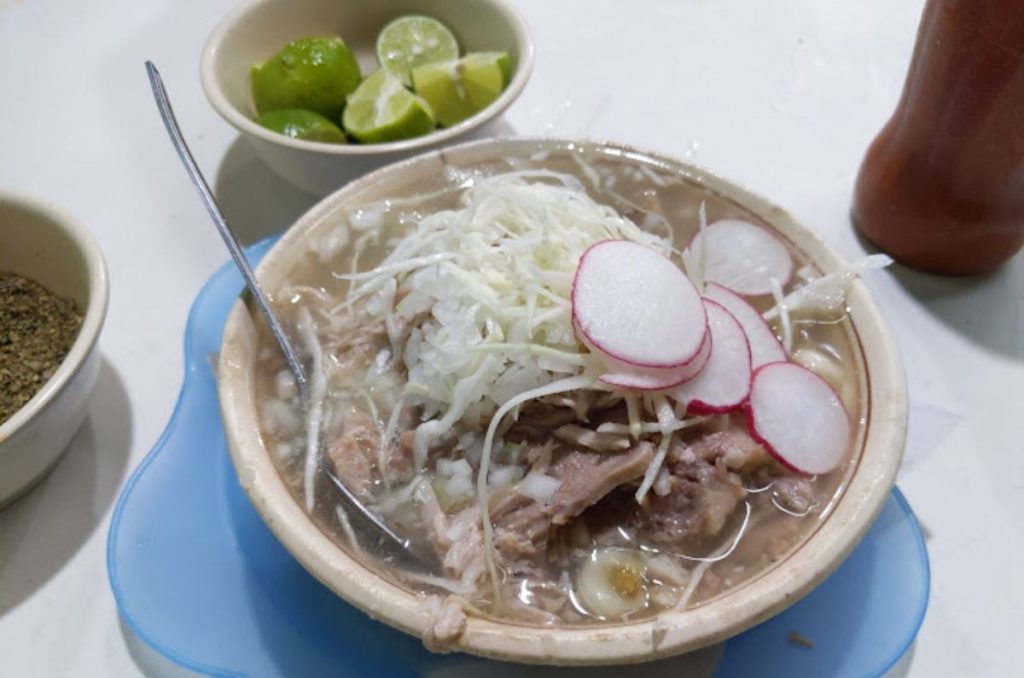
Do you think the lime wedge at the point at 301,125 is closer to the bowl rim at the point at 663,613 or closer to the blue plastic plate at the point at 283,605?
the bowl rim at the point at 663,613

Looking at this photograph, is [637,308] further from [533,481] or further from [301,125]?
[301,125]

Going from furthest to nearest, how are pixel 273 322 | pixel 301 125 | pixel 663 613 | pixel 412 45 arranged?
pixel 412 45 < pixel 301 125 < pixel 273 322 < pixel 663 613

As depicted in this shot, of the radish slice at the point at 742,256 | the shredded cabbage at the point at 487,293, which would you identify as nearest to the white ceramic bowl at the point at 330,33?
the shredded cabbage at the point at 487,293

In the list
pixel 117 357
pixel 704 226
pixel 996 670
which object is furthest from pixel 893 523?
pixel 117 357

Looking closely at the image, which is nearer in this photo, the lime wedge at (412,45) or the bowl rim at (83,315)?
the bowl rim at (83,315)

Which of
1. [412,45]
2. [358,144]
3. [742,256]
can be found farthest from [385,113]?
[742,256]

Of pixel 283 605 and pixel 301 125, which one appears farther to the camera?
pixel 301 125

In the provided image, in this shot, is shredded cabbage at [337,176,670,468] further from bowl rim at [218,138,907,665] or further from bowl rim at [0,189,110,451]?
bowl rim at [0,189,110,451]
